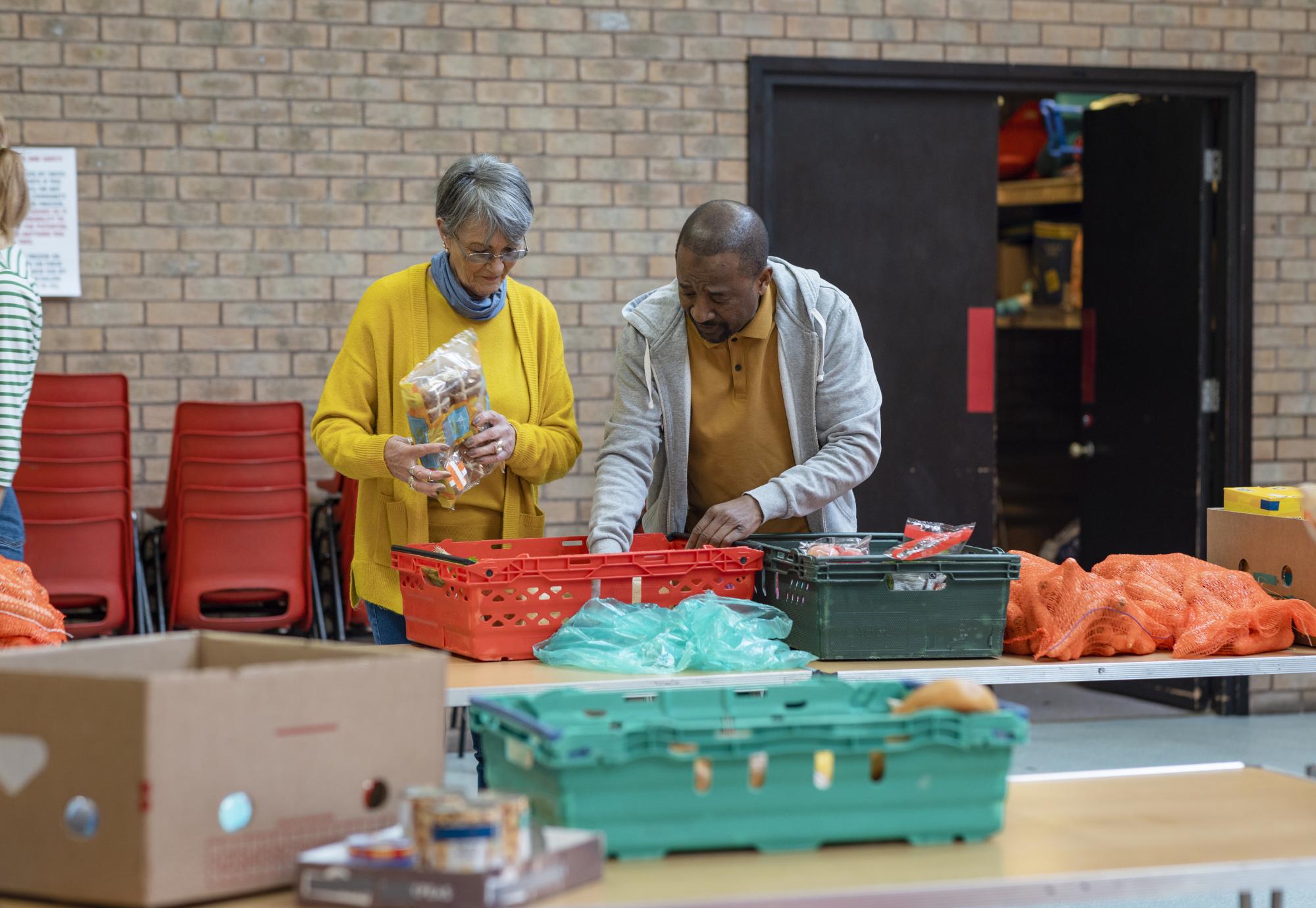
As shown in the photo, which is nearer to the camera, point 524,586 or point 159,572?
point 524,586

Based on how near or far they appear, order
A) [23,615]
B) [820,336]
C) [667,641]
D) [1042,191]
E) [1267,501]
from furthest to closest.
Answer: [1042,191] → [1267,501] → [820,336] → [667,641] → [23,615]

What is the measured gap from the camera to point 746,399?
3191mm

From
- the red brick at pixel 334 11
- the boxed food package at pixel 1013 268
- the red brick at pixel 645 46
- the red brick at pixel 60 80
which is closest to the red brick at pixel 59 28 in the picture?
the red brick at pixel 60 80

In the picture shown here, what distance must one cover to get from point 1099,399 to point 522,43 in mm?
3058

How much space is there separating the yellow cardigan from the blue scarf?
0.05m

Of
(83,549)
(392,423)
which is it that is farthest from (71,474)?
(392,423)

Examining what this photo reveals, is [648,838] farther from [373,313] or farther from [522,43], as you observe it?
[522,43]

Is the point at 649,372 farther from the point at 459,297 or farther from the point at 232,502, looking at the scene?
the point at 232,502

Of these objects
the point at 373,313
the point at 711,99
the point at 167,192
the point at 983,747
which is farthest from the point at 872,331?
the point at 983,747

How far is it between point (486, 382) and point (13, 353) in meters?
0.95

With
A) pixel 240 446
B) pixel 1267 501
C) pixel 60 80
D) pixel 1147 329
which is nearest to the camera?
pixel 1267 501

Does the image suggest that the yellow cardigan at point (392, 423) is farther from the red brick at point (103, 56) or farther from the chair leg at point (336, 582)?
the red brick at point (103, 56)

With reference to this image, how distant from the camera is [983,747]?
5.90 ft

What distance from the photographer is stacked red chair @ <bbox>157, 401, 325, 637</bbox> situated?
4945mm
